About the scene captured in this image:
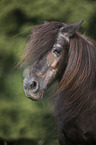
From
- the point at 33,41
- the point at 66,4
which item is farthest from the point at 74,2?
the point at 33,41

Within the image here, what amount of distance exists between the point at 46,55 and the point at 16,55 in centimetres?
153

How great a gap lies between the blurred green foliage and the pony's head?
1.44 m

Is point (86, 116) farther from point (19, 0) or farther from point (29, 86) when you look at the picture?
point (19, 0)

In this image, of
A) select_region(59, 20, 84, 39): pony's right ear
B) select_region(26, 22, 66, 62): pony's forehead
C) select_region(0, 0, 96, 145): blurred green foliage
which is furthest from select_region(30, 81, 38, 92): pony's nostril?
select_region(0, 0, 96, 145): blurred green foliage

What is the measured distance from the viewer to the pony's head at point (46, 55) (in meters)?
1.62

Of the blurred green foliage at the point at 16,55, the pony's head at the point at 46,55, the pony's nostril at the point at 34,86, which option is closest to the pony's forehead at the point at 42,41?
the pony's head at the point at 46,55

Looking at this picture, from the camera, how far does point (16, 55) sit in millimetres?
3141

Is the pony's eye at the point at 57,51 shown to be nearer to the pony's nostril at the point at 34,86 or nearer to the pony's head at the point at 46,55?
the pony's head at the point at 46,55

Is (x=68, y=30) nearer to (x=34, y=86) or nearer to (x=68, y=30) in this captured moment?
(x=68, y=30)

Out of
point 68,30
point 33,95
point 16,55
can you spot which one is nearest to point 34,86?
point 33,95

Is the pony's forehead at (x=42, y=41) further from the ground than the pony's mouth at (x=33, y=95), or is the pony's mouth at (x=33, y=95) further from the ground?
the pony's forehead at (x=42, y=41)

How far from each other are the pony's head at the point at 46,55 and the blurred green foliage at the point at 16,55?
1.44m

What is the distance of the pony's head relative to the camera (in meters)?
1.62

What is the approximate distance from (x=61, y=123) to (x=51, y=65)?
564mm
